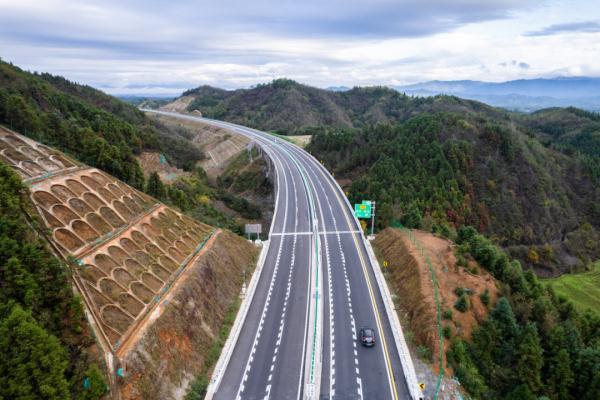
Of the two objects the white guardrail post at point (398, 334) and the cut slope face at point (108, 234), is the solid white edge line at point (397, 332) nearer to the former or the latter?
the white guardrail post at point (398, 334)

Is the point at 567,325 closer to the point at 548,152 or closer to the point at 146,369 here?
the point at 146,369

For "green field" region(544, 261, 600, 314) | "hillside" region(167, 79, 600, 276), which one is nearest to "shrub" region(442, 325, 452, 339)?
"hillside" region(167, 79, 600, 276)

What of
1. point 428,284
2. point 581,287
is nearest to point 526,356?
point 428,284

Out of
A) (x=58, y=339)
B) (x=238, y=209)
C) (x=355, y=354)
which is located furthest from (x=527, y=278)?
Answer: (x=238, y=209)

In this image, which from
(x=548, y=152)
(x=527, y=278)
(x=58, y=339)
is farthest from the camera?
(x=548, y=152)

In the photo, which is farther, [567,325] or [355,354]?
[567,325]

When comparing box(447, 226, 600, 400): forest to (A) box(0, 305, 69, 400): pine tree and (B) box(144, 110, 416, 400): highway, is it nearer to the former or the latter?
(B) box(144, 110, 416, 400): highway

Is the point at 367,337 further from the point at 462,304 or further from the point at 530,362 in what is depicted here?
the point at 530,362
